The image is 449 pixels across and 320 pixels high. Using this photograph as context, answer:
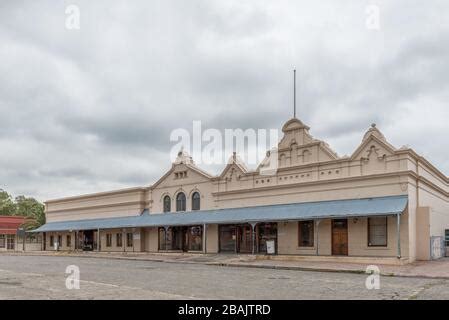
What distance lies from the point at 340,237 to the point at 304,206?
271cm

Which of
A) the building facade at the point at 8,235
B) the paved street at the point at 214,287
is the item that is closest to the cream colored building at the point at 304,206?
the paved street at the point at 214,287

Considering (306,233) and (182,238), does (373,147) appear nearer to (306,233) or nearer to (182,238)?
(306,233)

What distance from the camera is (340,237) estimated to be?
27594 mm

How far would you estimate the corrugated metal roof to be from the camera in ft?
82.7

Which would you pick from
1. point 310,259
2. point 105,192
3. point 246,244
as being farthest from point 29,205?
point 310,259

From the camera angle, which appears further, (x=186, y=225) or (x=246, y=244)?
(x=186, y=225)

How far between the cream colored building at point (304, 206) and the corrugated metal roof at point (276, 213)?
67 mm

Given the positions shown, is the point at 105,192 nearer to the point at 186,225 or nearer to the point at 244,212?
the point at 186,225

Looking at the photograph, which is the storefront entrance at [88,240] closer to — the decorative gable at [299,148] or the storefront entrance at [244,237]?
the storefront entrance at [244,237]

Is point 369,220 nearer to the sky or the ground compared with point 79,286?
nearer to the sky

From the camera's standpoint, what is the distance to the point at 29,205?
9544 centimetres

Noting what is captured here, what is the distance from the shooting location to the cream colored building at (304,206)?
25.9 m

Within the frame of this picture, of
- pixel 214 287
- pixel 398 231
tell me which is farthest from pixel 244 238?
pixel 214 287
